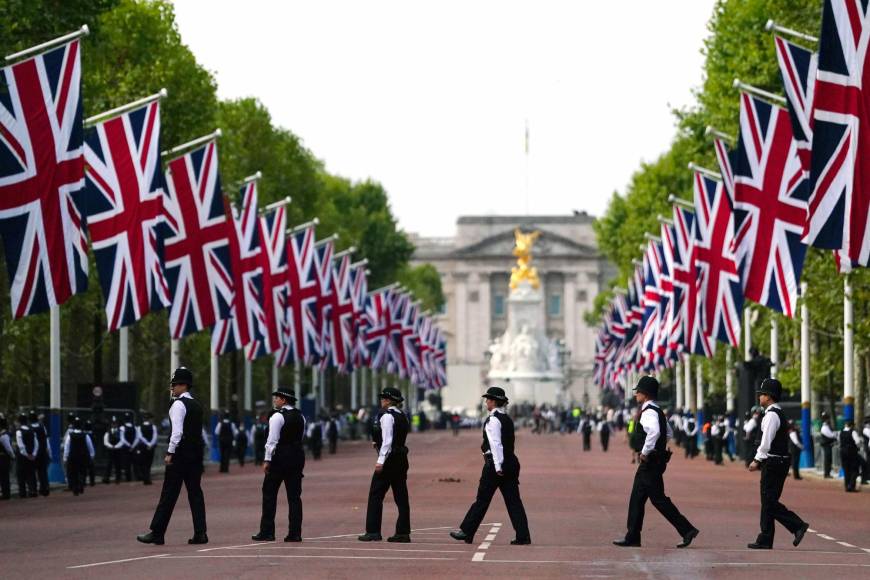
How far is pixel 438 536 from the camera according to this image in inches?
950

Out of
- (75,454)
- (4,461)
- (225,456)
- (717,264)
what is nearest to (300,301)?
(225,456)

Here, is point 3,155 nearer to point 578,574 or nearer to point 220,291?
point 220,291

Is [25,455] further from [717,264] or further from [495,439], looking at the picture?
[495,439]

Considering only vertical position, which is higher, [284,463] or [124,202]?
[124,202]

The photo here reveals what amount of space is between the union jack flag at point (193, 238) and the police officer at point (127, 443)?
278 centimetres

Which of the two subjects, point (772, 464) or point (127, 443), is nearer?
point (772, 464)

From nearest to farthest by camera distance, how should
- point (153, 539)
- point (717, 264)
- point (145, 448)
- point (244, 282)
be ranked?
point (153, 539), point (145, 448), point (717, 264), point (244, 282)

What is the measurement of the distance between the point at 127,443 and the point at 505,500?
22.7 meters

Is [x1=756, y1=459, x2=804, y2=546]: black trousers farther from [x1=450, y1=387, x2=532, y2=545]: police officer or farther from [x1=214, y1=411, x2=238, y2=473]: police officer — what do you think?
[x1=214, y1=411, x2=238, y2=473]: police officer

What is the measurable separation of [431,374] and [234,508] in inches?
3583

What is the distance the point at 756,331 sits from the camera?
212 ft

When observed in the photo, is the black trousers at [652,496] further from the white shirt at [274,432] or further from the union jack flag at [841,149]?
the union jack flag at [841,149]

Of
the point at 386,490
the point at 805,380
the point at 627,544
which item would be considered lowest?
the point at 627,544

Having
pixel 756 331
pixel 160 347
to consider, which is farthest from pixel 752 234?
→ pixel 160 347
